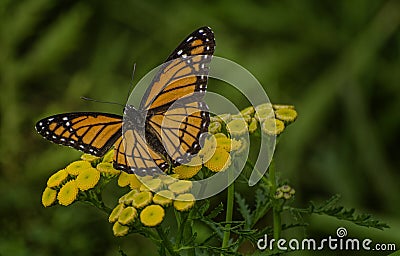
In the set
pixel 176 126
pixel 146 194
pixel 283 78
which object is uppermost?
pixel 283 78

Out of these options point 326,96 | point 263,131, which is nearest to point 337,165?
point 326,96

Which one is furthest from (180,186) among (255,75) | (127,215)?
(255,75)

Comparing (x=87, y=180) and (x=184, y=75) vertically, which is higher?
(x=184, y=75)

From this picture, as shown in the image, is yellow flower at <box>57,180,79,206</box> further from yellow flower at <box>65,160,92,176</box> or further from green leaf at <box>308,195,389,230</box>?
green leaf at <box>308,195,389,230</box>

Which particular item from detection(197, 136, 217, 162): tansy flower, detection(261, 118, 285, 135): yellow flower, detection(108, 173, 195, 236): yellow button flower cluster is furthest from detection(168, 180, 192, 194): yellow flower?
detection(261, 118, 285, 135): yellow flower

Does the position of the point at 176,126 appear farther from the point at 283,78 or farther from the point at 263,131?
the point at 283,78

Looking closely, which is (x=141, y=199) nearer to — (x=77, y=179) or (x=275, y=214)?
(x=77, y=179)
